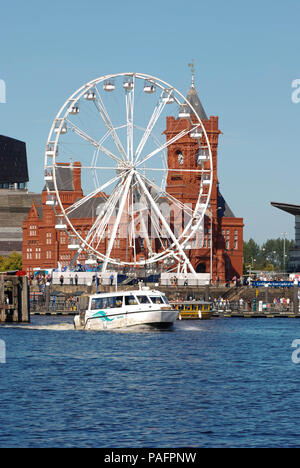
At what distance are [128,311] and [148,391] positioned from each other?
35.8 metres

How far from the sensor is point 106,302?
91312 mm

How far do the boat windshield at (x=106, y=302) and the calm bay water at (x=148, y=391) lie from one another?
3.38 meters

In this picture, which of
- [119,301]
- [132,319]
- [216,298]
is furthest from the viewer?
[216,298]

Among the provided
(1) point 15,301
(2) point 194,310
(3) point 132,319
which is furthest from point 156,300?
(2) point 194,310

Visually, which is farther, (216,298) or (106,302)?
(216,298)

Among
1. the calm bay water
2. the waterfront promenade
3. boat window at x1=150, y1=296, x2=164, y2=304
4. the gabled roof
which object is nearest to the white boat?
boat window at x1=150, y1=296, x2=164, y2=304

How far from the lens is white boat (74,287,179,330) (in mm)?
88625

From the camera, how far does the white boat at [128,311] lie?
8862cm

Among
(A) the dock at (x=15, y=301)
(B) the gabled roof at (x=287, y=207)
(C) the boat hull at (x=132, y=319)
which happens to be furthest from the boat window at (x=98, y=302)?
(B) the gabled roof at (x=287, y=207)

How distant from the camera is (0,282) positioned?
101 meters

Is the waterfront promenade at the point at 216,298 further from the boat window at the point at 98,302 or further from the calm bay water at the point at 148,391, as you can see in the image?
the calm bay water at the point at 148,391

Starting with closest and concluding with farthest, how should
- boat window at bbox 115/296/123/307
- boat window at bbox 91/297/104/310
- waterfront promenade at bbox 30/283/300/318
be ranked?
boat window at bbox 115/296/123/307, boat window at bbox 91/297/104/310, waterfront promenade at bbox 30/283/300/318

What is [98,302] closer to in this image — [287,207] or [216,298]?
[216,298]

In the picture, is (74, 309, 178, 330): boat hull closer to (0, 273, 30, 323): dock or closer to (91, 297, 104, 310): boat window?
(91, 297, 104, 310): boat window
